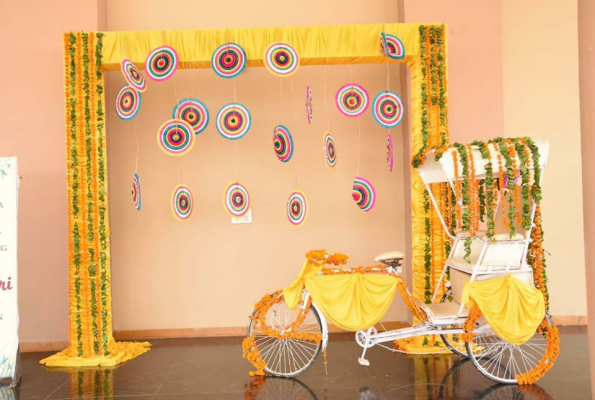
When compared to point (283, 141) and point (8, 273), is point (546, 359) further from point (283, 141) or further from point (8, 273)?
point (8, 273)

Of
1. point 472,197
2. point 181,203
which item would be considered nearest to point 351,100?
point 472,197

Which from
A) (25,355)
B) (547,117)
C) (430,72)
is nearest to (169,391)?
(25,355)

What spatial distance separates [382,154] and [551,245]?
2.10 meters

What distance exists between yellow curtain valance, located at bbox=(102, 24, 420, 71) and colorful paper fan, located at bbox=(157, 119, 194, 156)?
59cm

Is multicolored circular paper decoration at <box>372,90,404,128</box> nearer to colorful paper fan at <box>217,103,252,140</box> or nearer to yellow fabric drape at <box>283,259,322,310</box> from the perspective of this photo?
colorful paper fan at <box>217,103,252,140</box>

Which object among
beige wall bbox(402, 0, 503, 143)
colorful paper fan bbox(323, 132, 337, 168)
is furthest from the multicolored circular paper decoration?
beige wall bbox(402, 0, 503, 143)

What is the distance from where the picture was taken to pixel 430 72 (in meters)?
5.15

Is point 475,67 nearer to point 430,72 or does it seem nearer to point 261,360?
point 430,72

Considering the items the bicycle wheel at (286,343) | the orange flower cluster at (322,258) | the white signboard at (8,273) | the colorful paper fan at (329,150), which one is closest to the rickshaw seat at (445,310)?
the orange flower cluster at (322,258)

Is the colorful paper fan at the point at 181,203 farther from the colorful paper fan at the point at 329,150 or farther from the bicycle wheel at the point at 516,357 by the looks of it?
the bicycle wheel at the point at 516,357

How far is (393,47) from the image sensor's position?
5.07 meters

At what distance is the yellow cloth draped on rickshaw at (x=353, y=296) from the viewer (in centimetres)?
422

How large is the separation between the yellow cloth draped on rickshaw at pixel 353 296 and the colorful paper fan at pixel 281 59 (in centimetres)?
191

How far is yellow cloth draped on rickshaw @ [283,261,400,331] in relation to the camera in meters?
4.22
